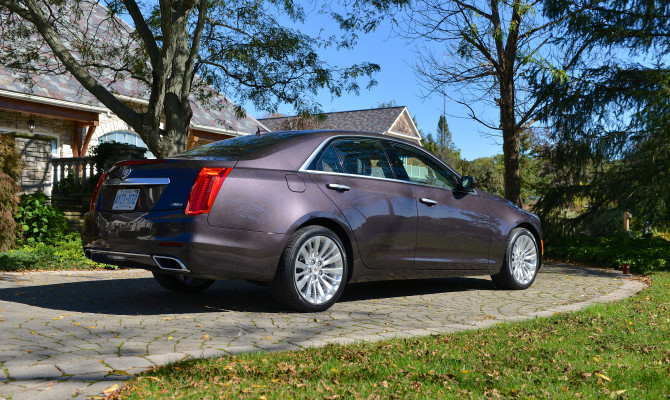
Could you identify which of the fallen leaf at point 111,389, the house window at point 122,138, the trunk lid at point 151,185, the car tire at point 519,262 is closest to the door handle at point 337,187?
the trunk lid at point 151,185

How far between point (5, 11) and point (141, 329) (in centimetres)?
1052

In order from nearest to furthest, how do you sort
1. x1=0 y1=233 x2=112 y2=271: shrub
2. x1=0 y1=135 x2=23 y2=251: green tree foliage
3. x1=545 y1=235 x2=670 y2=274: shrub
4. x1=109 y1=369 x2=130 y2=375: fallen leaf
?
x1=109 y1=369 x2=130 y2=375: fallen leaf, x1=0 y1=233 x2=112 y2=271: shrub, x1=0 y1=135 x2=23 y2=251: green tree foliage, x1=545 y1=235 x2=670 y2=274: shrub

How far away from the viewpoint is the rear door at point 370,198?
229 inches

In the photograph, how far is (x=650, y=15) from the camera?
12.9 m

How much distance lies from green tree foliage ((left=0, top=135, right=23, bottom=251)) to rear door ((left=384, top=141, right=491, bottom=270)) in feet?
21.6

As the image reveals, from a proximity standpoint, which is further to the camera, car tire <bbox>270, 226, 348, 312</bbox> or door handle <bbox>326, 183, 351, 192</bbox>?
door handle <bbox>326, 183, 351, 192</bbox>

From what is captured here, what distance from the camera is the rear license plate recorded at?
5.31m

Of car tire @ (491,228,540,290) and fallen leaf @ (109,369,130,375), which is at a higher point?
car tire @ (491,228,540,290)

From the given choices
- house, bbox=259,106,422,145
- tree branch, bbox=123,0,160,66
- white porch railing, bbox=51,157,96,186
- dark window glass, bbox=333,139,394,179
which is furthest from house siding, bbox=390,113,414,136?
dark window glass, bbox=333,139,394,179

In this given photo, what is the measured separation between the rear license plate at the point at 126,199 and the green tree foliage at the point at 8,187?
5422 millimetres

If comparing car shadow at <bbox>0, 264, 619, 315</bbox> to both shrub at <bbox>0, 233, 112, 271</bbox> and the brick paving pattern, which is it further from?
shrub at <bbox>0, 233, 112, 271</bbox>

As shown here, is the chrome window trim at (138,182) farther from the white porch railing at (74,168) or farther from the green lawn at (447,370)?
the white porch railing at (74,168)

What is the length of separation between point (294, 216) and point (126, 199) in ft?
4.66

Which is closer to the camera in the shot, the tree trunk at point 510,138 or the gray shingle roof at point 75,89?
the tree trunk at point 510,138
